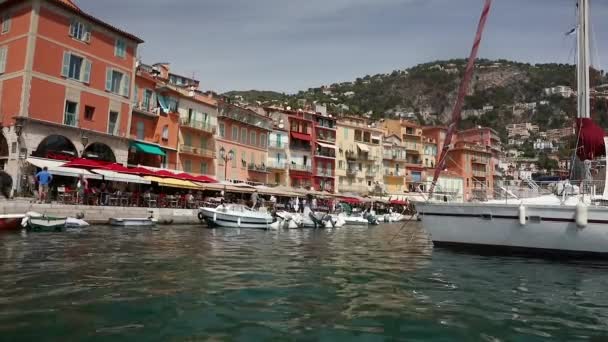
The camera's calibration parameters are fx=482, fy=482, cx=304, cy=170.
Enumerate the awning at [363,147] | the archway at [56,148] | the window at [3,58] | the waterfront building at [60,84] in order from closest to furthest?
1. the waterfront building at [60,84]
2. the archway at [56,148]
3. the window at [3,58]
4. the awning at [363,147]

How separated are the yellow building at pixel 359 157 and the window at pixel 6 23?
163 ft

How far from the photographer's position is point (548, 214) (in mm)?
15062

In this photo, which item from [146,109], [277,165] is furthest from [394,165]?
[146,109]

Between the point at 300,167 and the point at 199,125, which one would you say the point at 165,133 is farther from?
the point at 300,167

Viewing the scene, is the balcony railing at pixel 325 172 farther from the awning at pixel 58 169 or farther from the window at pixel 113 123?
the awning at pixel 58 169

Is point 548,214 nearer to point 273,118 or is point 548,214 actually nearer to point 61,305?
point 61,305

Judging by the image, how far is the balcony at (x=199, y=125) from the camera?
4680cm

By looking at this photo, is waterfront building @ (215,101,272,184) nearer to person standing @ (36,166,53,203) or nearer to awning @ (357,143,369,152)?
awning @ (357,143,369,152)

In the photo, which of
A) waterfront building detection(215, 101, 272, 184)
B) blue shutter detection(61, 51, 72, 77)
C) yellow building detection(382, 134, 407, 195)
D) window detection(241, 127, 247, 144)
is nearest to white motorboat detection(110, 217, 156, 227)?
blue shutter detection(61, 51, 72, 77)

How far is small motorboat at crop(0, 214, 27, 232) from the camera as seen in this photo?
19391 millimetres

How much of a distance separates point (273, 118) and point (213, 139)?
1588 cm

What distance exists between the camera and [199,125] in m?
48.7

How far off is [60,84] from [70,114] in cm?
211

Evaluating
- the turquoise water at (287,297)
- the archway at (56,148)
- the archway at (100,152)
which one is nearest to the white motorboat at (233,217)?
the archway at (56,148)
